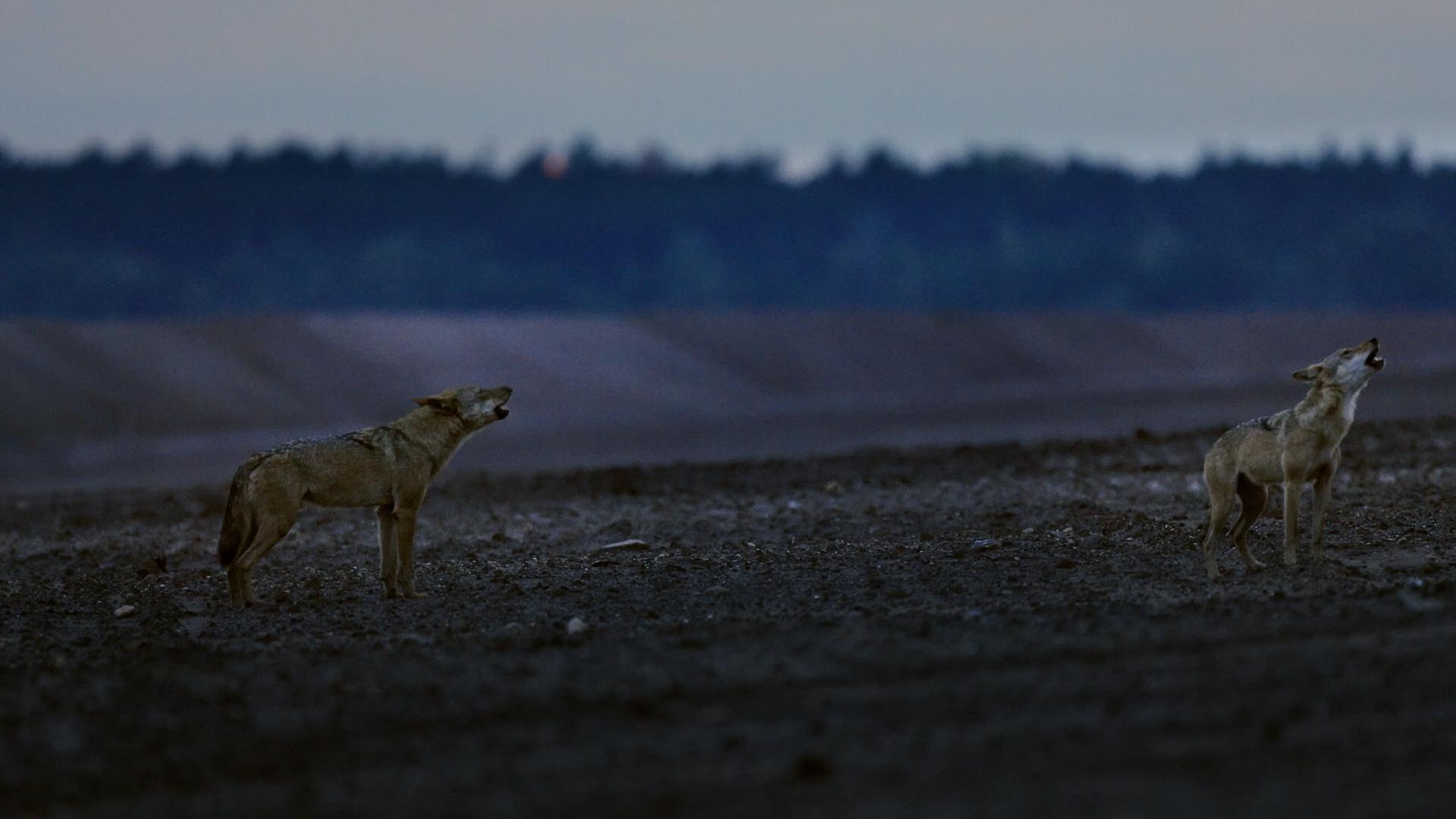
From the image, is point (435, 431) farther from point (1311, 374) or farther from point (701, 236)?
point (701, 236)

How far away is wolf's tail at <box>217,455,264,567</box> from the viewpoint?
45.0 feet

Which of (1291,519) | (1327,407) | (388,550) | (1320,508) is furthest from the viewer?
(388,550)

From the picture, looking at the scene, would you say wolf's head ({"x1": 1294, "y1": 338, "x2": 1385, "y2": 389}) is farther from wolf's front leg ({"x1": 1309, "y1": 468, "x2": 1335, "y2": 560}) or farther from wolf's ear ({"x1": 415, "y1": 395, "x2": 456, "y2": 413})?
wolf's ear ({"x1": 415, "y1": 395, "x2": 456, "y2": 413})

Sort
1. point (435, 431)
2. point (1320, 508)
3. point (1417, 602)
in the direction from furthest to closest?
point (435, 431) < point (1320, 508) < point (1417, 602)

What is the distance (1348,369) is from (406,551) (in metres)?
6.15

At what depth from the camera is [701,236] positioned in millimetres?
85062

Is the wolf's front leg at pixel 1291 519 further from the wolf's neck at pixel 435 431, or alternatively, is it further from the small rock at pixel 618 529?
the small rock at pixel 618 529

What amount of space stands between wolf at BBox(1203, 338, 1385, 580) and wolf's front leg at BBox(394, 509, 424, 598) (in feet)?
16.9

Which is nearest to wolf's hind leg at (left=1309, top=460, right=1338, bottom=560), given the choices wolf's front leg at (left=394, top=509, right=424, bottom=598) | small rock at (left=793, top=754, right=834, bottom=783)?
wolf's front leg at (left=394, top=509, right=424, bottom=598)

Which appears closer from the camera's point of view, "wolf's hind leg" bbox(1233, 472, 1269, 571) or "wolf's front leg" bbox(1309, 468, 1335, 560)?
"wolf's front leg" bbox(1309, 468, 1335, 560)

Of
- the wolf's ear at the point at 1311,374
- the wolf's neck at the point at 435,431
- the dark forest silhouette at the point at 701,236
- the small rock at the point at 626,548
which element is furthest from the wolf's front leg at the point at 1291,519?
the dark forest silhouette at the point at 701,236

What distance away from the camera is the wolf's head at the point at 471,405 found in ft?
47.9

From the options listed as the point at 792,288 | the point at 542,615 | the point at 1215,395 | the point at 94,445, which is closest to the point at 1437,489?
the point at 542,615

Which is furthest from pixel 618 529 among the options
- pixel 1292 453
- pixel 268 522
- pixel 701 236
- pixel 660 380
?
pixel 701 236
